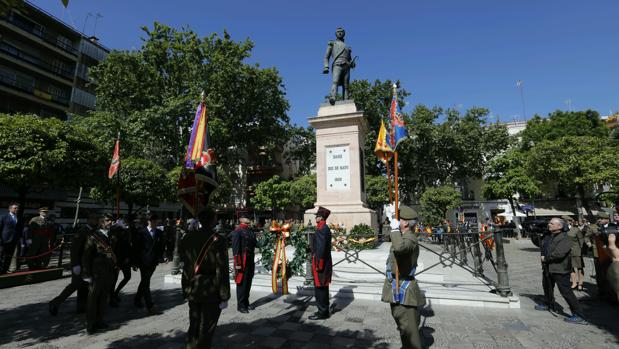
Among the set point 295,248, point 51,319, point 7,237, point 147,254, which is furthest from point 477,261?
point 7,237

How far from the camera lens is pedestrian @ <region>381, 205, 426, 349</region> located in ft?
11.7

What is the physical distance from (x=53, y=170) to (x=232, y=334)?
42.7ft

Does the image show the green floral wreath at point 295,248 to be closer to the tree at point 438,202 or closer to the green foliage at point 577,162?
the green foliage at point 577,162

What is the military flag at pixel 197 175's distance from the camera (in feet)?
18.7

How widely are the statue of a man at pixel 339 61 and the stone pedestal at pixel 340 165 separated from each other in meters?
0.98

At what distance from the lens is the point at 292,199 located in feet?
122

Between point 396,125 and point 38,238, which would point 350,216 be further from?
point 38,238

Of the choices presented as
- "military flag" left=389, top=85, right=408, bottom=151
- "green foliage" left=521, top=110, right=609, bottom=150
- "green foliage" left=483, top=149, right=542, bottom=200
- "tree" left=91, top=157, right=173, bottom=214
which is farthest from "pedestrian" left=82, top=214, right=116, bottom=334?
"green foliage" left=521, top=110, right=609, bottom=150

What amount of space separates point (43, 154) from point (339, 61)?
495 inches

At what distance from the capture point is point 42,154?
500 inches

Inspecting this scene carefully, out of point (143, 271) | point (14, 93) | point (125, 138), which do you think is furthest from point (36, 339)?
point (14, 93)

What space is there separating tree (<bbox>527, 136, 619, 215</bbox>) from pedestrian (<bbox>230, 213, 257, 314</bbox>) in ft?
67.9

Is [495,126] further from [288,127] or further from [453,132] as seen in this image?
[288,127]

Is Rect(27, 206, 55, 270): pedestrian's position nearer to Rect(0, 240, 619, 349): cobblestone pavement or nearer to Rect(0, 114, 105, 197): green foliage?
Rect(0, 114, 105, 197): green foliage
